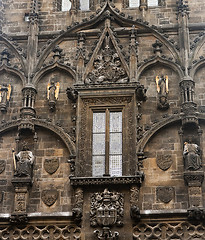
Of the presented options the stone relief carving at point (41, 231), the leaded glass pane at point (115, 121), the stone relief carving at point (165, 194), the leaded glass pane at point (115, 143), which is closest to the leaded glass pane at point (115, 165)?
the leaded glass pane at point (115, 143)

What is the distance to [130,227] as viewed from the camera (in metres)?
18.5

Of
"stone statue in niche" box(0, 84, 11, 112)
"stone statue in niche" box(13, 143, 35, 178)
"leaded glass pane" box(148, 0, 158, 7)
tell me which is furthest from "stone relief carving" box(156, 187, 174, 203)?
"leaded glass pane" box(148, 0, 158, 7)

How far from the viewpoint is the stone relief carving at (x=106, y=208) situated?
18453 mm

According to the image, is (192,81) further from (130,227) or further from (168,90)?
(130,227)

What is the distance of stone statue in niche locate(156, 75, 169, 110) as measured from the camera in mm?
20281


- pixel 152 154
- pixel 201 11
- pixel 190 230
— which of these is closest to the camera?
pixel 190 230

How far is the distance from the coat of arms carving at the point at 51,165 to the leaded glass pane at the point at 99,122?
151 cm

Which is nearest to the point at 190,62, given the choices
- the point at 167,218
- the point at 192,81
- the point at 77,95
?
the point at 192,81

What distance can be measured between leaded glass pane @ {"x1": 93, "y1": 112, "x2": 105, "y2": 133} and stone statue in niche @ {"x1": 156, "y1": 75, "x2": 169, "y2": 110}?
5.81ft

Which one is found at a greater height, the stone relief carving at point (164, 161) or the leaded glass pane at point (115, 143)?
the leaded glass pane at point (115, 143)

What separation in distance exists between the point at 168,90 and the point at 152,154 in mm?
2230

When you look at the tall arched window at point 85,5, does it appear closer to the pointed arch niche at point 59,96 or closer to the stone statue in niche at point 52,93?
the pointed arch niche at point 59,96

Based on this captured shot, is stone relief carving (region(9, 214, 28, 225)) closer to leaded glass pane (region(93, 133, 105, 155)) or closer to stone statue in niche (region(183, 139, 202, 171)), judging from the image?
leaded glass pane (region(93, 133, 105, 155))

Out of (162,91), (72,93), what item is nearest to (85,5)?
(72,93)
